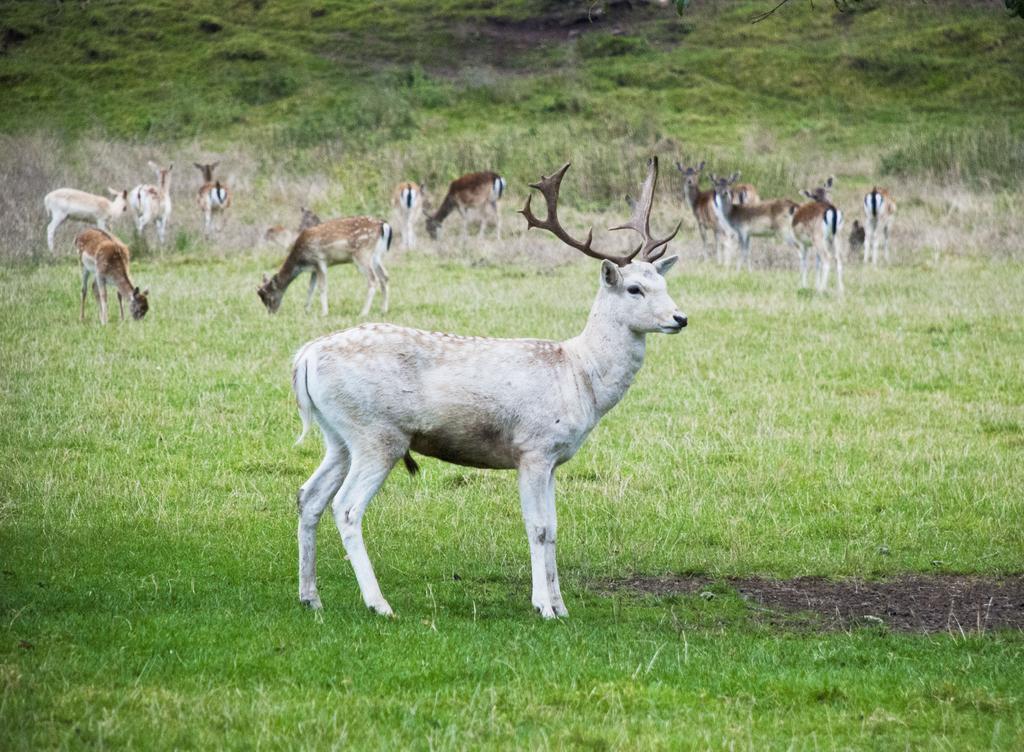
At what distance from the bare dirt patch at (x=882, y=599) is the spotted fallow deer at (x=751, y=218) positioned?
1439cm

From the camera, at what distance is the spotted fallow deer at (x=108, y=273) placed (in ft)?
46.2

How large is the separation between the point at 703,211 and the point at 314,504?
18319mm

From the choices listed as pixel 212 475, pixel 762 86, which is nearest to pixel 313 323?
pixel 212 475

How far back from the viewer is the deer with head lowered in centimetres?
580

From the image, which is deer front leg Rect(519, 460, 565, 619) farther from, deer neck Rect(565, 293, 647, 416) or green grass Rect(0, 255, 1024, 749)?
deer neck Rect(565, 293, 647, 416)

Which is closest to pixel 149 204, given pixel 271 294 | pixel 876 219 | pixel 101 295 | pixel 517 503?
pixel 271 294

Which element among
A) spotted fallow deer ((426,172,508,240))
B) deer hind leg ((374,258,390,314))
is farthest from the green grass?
spotted fallow deer ((426,172,508,240))

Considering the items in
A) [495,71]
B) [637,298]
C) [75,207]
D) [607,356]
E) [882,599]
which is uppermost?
[495,71]

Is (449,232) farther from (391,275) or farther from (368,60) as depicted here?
(368,60)

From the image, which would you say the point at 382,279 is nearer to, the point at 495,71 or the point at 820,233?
the point at 820,233

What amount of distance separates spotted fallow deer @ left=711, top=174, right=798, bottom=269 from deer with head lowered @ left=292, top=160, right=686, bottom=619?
1495 cm

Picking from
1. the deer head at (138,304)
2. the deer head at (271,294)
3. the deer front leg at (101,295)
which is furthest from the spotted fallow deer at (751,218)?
the deer front leg at (101,295)

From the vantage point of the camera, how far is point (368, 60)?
39531mm

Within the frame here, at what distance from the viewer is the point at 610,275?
6.25m
